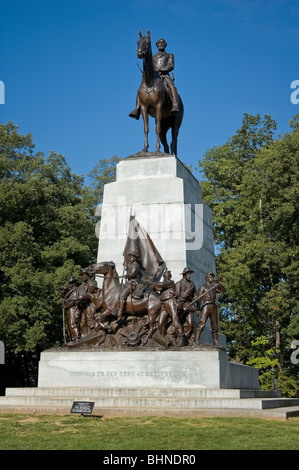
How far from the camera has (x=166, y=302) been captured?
1501 cm

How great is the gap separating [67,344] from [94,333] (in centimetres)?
72

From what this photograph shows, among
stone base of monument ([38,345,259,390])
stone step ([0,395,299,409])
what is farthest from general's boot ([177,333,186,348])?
stone step ([0,395,299,409])

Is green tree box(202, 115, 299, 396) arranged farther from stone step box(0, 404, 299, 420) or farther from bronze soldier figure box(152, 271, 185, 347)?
stone step box(0, 404, 299, 420)

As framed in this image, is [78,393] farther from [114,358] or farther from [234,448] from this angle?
[234,448]

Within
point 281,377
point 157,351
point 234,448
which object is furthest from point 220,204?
point 234,448

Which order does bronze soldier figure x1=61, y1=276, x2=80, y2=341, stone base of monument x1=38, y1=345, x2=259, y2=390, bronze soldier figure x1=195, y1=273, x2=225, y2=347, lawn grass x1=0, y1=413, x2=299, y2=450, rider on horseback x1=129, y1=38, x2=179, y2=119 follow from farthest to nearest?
rider on horseback x1=129, y1=38, x2=179, y2=119
bronze soldier figure x1=61, y1=276, x2=80, y2=341
bronze soldier figure x1=195, y1=273, x2=225, y2=347
stone base of monument x1=38, y1=345, x2=259, y2=390
lawn grass x1=0, y1=413, x2=299, y2=450

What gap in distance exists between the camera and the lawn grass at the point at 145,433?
870 cm

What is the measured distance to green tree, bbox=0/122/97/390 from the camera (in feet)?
93.4

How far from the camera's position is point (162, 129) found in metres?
20.2

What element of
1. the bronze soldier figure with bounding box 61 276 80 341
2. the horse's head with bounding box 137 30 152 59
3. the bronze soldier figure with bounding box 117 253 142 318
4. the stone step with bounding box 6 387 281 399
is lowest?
the stone step with bounding box 6 387 281 399

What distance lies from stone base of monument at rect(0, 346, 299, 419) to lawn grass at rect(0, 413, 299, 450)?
825 millimetres

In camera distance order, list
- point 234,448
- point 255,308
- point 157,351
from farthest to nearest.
A: point 255,308
point 157,351
point 234,448

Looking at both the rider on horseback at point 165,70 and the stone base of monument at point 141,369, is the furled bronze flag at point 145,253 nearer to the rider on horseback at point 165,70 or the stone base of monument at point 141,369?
the stone base of monument at point 141,369

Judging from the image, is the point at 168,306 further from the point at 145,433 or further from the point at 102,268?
the point at 145,433
